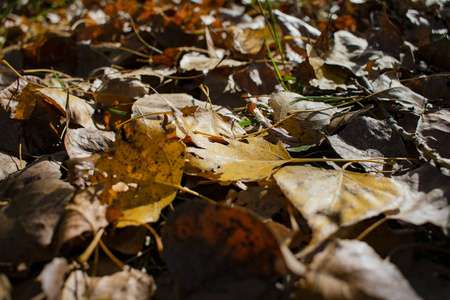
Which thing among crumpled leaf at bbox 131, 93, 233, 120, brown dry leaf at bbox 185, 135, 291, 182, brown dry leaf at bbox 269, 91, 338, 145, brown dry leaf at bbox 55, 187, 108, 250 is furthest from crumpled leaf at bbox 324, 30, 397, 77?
brown dry leaf at bbox 55, 187, 108, 250

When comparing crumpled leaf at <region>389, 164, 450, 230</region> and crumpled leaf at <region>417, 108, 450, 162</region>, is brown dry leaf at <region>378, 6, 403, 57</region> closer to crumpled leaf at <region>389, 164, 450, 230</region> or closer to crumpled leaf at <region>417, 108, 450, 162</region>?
crumpled leaf at <region>417, 108, 450, 162</region>

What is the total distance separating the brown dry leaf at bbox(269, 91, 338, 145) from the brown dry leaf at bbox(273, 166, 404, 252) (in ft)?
0.64

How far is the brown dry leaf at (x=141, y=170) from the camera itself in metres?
0.69

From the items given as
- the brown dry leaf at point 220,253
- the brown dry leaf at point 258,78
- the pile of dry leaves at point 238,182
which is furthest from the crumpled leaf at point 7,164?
the brown dry leaf at point 258,78

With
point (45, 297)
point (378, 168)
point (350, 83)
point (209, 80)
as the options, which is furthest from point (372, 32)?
point (45, 297)

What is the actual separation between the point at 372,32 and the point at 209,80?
910 mm

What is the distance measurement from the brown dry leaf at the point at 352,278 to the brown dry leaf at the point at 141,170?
336 mm

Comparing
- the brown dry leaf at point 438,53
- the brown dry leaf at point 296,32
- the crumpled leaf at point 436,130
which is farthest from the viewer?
the brown dry leaf at point 296,32

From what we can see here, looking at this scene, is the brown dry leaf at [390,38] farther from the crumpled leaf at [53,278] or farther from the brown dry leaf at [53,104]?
the crumpled leaf at [53,278]

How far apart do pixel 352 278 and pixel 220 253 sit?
0.22m

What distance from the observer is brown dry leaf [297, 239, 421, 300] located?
1.57ft

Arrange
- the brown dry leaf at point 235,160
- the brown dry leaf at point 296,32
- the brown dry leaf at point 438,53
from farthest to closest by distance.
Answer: the brown dry leaf at point 296,32
the brown dry leaf at point 438,53
the brown dry leaf at point 235,160

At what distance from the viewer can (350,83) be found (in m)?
1.19

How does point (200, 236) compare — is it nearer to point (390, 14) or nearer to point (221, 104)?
point (221, 104)
